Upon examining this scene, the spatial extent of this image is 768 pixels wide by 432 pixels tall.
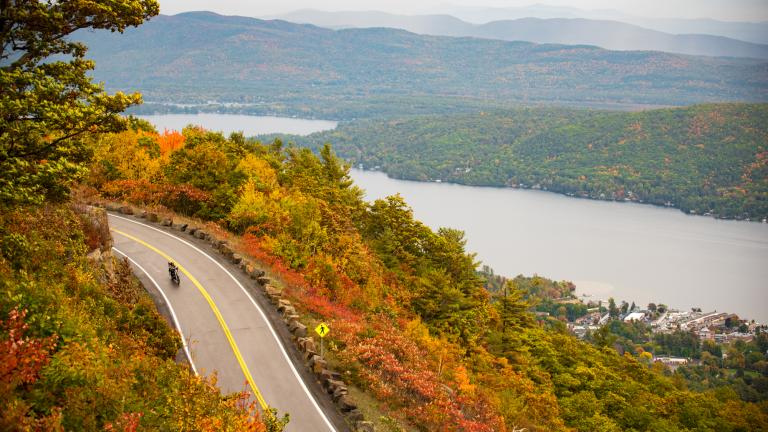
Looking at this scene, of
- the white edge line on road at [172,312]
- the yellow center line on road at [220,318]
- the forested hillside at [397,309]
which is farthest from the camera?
the forested hillside at [397,309]

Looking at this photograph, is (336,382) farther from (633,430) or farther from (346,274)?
(633,430)

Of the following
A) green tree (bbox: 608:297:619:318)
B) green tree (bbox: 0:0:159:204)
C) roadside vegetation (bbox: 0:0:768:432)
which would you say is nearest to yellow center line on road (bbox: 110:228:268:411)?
roadside vegetation (bbox: 0:0:768:432)

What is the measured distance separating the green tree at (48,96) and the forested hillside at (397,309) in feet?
28.9

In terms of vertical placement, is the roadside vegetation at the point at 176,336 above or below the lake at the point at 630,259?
above

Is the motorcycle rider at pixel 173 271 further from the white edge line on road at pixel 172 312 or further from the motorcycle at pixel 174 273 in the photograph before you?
the white edge line on road at pixel 172 312

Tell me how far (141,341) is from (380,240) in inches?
1186

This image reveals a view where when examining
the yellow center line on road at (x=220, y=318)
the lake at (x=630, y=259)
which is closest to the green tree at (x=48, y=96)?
the yellow center line on road at (x=220, y=318)

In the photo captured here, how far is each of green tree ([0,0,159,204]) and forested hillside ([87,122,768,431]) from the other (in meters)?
8.82

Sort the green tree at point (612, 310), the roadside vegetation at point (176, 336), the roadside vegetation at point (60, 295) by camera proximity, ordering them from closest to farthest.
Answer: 1. the roadside vegetation at point (60, 295)
2. the roadside vegetation at point (176, 336)
3. the green tree at point (612, 310)

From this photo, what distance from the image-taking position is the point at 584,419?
1495 inches

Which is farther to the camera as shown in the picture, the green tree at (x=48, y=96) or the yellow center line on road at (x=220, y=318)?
the yellow center line on road at (x=220, y=318)

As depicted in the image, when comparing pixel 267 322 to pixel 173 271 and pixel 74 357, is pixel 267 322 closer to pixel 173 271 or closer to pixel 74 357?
pixel 173 271

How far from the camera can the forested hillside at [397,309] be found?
24.0 meters

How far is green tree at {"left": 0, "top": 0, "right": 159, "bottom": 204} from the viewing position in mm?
14016
